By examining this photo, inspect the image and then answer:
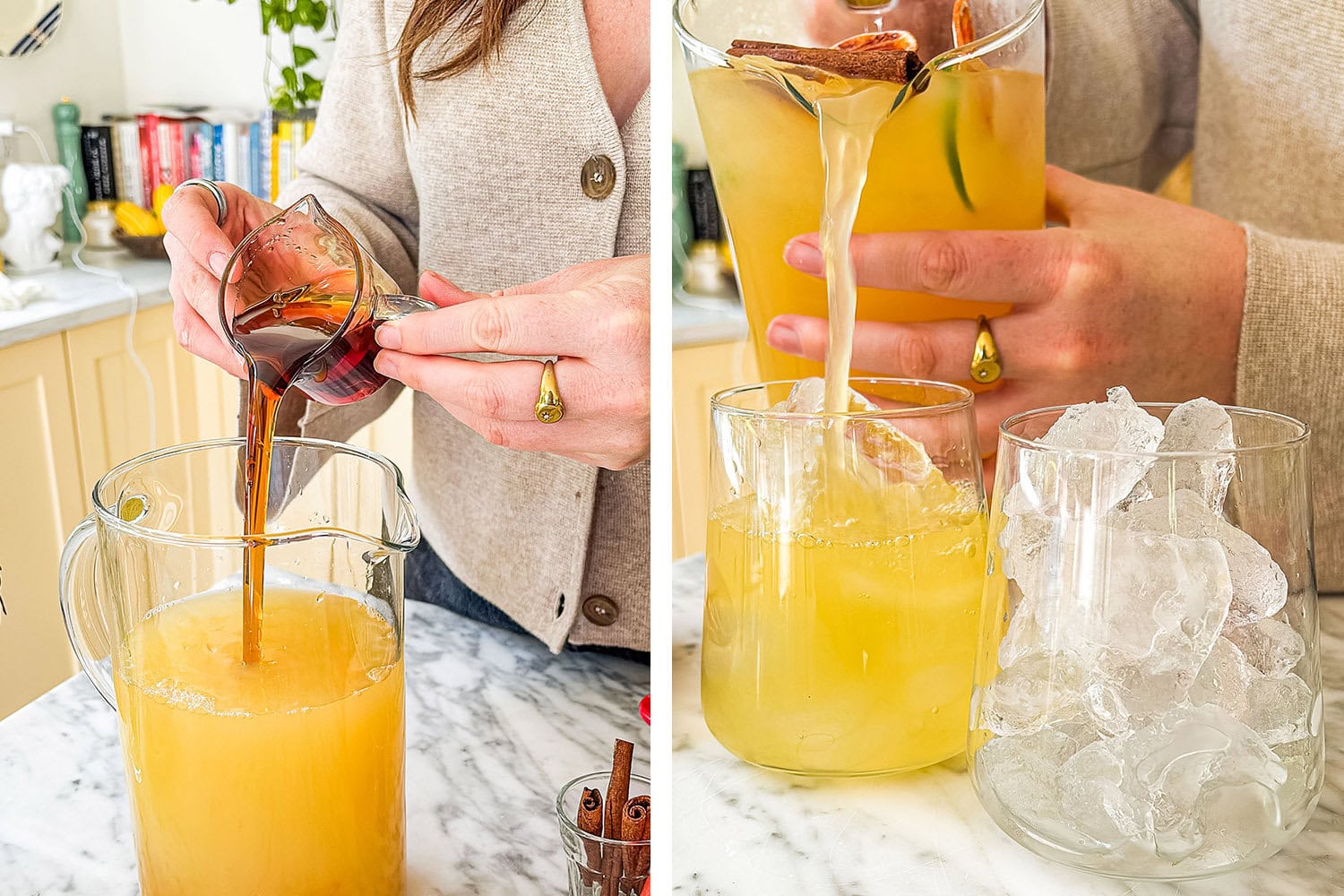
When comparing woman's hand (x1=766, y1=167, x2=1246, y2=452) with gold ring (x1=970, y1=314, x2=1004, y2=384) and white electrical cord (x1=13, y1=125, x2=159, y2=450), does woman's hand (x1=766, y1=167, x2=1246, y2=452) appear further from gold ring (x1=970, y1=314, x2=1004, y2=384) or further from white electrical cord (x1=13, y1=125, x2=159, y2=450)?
white electrical cord (x1=13, y1=125, x2=159, y2=450)

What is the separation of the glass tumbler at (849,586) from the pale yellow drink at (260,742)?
0.34ft

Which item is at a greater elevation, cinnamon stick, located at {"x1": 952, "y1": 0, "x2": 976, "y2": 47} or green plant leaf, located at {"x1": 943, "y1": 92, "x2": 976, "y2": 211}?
cinnamon stick, located at {"x1": 952, "y1": 0, "x2": 976, "y2": 47}

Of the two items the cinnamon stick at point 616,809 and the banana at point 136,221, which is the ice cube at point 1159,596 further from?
the banana at point 136,221

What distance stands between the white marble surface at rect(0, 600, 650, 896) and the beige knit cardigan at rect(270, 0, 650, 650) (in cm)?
3

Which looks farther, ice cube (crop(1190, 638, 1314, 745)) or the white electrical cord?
the white electrical cord

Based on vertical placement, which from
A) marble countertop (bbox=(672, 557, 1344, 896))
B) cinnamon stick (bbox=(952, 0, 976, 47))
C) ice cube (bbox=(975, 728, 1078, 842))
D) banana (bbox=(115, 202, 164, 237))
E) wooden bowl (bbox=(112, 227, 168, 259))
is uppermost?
cinnamon stick (bbox=(952, 0, 976, 47))

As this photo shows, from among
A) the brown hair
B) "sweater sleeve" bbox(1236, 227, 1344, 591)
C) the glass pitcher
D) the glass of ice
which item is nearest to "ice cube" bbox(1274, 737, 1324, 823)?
the glass of ice

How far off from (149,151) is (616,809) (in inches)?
10.3

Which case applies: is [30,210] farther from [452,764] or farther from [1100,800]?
[1100,800]

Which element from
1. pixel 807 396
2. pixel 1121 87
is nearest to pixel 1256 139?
pixel 1121 87

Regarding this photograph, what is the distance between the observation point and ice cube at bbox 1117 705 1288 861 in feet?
0.68

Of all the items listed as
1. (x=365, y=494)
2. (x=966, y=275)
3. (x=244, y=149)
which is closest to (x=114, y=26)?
(x=244, y=149)

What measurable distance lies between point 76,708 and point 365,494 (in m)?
0.15

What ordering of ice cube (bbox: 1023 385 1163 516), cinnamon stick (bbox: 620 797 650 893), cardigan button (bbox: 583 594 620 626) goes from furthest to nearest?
cardigan button (bbox: 583 594 620 626) < cinnamon stick (bbox: 620 797 650 893) < ice cube (bbox: 1023 385 1163 516)
